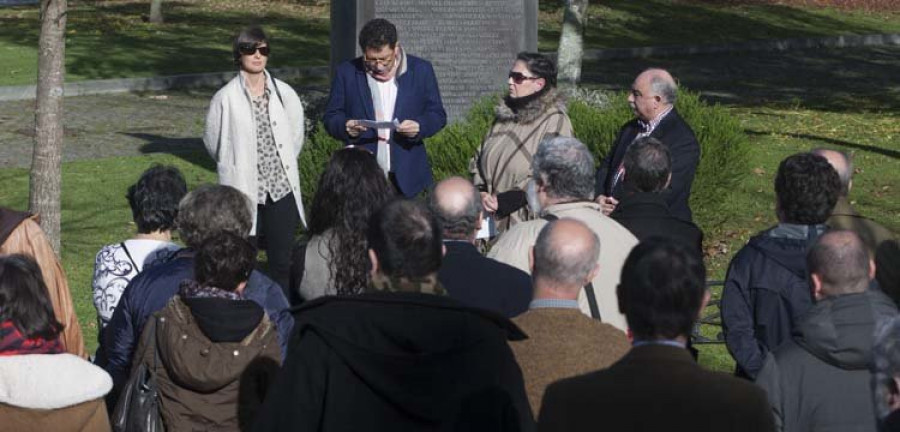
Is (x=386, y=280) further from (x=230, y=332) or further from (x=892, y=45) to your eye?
(x=892, y=45)

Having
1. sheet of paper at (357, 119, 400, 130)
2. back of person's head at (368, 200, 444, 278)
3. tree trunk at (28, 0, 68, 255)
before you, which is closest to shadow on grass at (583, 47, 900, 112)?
sheet of paper at (357, 119, 400, 130)

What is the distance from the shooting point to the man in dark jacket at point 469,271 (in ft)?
17.7

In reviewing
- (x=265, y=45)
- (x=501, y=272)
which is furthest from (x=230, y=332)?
(x=265, y=45)

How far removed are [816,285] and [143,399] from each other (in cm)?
234

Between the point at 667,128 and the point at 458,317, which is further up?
the point at 458,317

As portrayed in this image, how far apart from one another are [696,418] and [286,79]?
825 inches

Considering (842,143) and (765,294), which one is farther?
(842,143)

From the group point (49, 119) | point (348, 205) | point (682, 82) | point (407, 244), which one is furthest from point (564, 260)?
point (682, 82)

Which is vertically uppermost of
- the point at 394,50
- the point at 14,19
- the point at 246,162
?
the point at 394,50

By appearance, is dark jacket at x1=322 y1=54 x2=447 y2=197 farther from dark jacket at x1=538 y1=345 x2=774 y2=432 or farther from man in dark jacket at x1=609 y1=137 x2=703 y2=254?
dark jacket at x1=538 y1=345 x2=774 y2=432

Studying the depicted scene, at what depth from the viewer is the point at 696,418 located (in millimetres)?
3928

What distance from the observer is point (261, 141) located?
891cm

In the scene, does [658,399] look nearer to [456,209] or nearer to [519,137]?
[456,209]

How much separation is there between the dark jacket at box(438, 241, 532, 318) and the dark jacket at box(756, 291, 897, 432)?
89 centimetres
